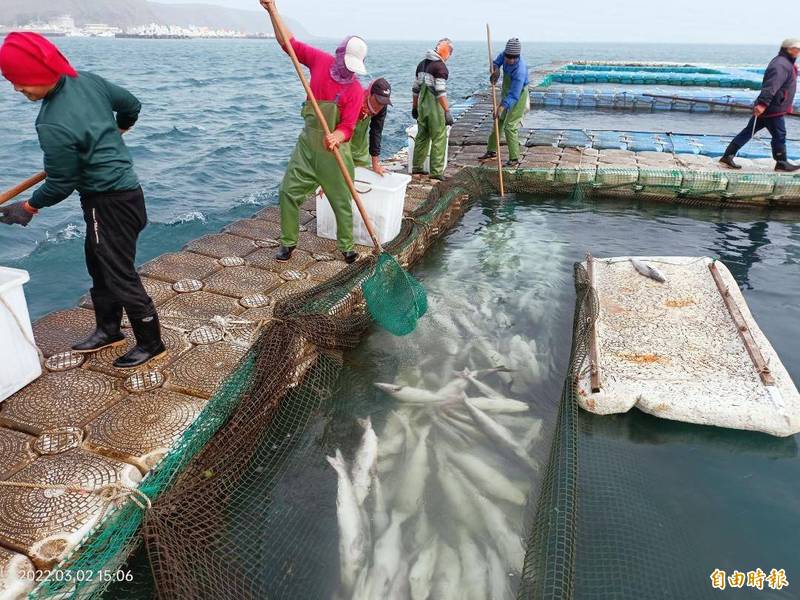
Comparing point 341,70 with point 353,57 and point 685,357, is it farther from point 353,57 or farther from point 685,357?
point 685,357

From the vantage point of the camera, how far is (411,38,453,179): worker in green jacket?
839 centimetres

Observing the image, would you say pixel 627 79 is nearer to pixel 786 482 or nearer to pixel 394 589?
pixel 786 482

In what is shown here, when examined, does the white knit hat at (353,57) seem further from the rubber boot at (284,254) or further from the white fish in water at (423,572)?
the white fish in water at (423,572)

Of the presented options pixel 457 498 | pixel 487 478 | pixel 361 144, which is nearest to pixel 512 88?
pixel 361 144

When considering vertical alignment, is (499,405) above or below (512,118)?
below

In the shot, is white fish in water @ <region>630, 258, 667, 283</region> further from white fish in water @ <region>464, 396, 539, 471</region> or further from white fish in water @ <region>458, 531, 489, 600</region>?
white fish in water @ <region>458, 531, 489, 600</region>

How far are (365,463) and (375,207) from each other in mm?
3278

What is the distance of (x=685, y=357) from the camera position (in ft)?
16.6

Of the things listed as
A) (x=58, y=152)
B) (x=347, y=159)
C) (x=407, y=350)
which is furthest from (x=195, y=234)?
(x=58, y=152)

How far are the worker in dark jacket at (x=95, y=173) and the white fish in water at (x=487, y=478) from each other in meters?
2.46

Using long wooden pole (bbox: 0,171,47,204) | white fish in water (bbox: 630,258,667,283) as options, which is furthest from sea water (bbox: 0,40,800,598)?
long wooden pole (bbox: 0,171,47,204)

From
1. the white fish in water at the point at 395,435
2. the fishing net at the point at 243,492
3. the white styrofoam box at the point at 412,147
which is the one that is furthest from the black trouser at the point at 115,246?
the white styrofoam box at the point at 412,147

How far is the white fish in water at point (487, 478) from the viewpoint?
3723 millimetres

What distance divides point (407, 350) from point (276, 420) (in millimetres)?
1667
